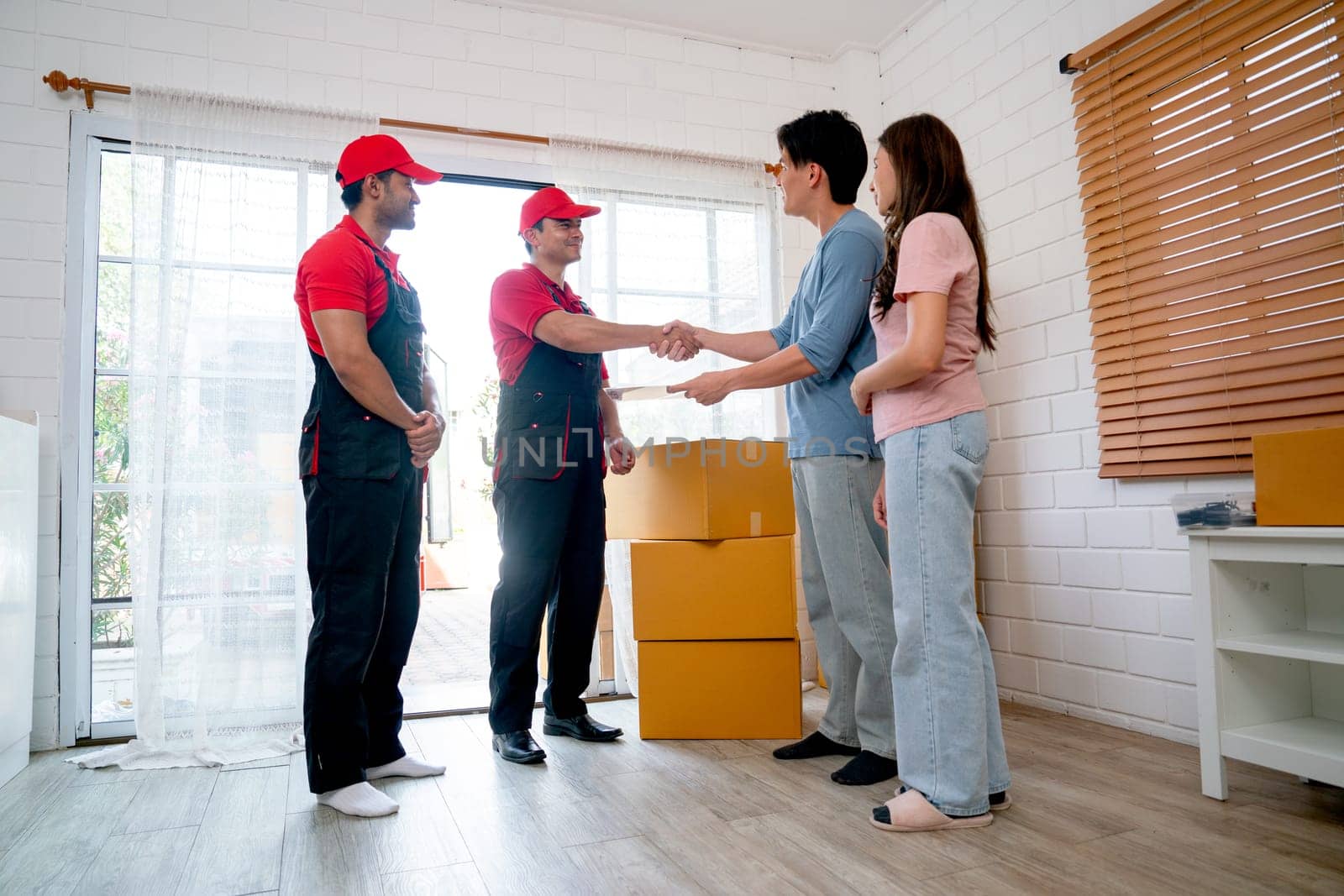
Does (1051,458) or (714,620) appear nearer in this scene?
(714,620)

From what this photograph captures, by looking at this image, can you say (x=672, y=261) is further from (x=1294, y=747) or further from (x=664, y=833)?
(x=1294, y=747)

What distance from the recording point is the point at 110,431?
281cm

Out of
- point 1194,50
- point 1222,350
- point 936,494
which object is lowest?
point 936,494

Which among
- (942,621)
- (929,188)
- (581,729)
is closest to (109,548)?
(581,729)

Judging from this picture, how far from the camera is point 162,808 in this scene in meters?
2.04

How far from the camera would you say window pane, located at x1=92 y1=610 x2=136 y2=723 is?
2764 mm

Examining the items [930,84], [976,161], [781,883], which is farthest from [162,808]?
[930,84]

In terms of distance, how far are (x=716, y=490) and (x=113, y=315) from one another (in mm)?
2068

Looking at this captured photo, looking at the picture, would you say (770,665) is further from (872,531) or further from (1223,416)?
(1223,416)

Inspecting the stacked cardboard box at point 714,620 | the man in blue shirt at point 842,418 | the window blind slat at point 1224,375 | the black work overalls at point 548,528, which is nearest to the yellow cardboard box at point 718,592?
the stacked cardboard box at point 714,620

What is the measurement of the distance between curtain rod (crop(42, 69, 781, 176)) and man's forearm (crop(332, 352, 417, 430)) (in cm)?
153

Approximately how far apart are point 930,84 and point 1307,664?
247cm

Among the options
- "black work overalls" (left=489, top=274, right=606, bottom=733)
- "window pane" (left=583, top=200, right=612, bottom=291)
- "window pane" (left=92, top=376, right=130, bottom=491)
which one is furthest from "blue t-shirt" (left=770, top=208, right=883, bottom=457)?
"window pane" (left=92, top=376, right=130, bottom=491)

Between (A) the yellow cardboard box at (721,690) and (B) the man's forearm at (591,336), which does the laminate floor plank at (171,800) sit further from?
(B) the man's forearm at (591,336)
